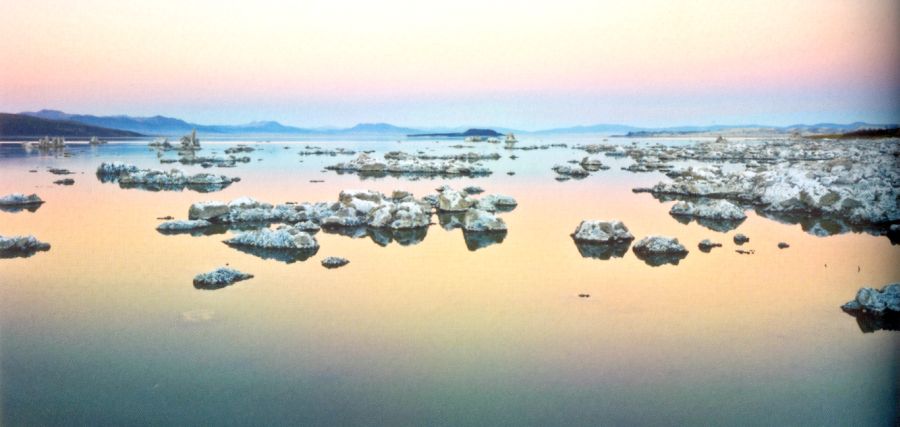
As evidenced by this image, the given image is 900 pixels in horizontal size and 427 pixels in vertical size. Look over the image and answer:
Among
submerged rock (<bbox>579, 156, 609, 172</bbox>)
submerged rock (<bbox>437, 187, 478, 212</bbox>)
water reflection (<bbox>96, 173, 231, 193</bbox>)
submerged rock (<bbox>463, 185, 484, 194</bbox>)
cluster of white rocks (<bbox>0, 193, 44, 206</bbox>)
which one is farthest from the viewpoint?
submerged rock (<bbox>579, 156, 609, 172</bbox>)

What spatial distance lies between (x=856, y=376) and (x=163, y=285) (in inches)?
468

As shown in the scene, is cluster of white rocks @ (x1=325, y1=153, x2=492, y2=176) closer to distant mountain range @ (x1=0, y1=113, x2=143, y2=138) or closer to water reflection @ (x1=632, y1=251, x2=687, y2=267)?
water reflection @ (x1=632, y1=251, x2=687, y2=267)

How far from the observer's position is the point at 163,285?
37.4 ft

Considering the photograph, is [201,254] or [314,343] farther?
[201,254]

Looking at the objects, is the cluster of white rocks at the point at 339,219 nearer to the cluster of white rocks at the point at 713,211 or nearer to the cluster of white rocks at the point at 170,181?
the cluster of white rocks at the point at 713,211

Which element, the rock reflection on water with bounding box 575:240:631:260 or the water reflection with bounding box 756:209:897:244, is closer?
the rock reflection on water with bounding box 575:240:631:260

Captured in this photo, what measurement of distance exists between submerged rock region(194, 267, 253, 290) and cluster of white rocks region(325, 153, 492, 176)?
27.8m

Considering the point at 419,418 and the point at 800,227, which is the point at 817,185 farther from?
the point at 419,418

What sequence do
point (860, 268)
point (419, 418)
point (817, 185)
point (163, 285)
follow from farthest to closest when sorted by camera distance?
point (817, 185)
point (860, 268)
point (163, 285)
point (419, 418)

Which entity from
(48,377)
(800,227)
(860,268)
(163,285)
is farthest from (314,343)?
(800,227)

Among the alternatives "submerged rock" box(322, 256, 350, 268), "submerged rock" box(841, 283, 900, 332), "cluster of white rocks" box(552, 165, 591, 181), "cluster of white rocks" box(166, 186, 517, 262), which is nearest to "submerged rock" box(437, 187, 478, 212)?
"cluster of white rocks" box(166, 186, 517, 262)

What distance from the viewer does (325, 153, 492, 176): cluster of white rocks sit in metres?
39.6

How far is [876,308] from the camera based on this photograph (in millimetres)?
10133

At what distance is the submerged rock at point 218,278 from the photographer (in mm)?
11352
